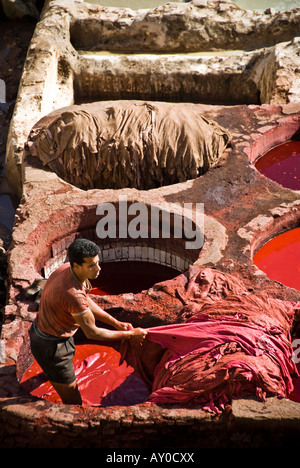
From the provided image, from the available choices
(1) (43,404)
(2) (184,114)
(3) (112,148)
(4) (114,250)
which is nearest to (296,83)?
(2) (184,114)

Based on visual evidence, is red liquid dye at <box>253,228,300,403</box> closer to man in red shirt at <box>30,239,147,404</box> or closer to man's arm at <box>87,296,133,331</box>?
man in red shirt at <box>30,239,147,404</box>

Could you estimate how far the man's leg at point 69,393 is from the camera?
537 cm

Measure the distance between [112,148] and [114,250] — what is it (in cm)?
115

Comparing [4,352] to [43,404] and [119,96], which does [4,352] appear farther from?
[119,96]

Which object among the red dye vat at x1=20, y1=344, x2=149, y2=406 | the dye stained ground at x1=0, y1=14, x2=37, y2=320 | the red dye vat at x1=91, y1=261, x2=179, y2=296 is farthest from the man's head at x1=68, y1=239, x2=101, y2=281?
the dye stained ground at x1=0, y1=14, x2=37, y2=320

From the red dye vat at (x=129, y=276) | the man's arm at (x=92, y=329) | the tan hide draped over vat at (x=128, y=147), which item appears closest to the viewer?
the man's arm at (x=92, y=329)

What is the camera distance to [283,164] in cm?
867

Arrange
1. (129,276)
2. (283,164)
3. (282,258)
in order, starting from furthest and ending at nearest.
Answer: (283,164) → (129,276) → (282,258)

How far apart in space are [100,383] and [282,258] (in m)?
2.41

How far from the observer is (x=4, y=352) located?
5707mm

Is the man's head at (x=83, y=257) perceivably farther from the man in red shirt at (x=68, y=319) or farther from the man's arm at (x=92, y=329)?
the man's arm at (x=92, y=329)

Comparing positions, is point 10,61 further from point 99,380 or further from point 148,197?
point 99,380

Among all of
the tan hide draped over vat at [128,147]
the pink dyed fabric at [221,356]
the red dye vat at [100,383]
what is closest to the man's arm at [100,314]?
the pink dyed fabric at [221,356]

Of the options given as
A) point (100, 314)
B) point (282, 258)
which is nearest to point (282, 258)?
point (282, 258)
